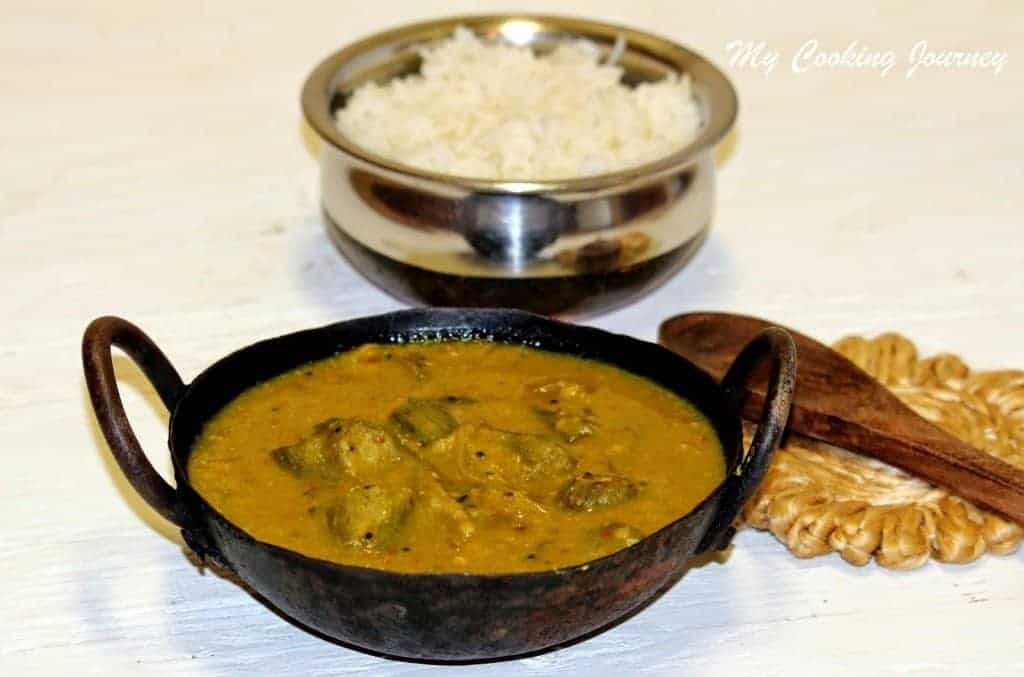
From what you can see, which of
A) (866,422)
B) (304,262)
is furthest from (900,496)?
(304,262)

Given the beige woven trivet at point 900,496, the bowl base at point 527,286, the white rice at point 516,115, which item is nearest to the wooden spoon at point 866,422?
the beige woven trivet at point 900,496

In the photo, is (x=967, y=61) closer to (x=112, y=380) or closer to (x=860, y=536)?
(x=860, y=536)

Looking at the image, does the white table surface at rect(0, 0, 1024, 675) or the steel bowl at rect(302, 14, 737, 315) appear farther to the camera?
the steel bowl at rect(302, 14, 737, 315)

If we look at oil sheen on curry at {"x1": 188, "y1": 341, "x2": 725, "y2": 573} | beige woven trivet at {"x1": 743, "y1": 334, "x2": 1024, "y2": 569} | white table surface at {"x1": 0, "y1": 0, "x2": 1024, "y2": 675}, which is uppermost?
oil sheen on curry at {"x1": 188, "y1": 341, "x2": 725, "y2": 573}

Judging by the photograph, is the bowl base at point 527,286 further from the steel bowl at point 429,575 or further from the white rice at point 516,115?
the steel bowl at point 429,575

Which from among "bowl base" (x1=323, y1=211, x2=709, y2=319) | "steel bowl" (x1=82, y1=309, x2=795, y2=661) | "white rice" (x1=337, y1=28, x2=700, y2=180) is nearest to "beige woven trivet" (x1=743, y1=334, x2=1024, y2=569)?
"steel bowl" (x1=82, y1=309, x2=795, y2=661)

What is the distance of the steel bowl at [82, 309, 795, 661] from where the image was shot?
1.67 meters

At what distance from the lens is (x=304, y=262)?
2.96 meters

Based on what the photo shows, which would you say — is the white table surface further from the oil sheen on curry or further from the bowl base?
the oil sheen on curry

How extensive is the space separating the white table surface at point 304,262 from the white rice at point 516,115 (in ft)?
0.91

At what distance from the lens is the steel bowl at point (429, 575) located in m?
1.67

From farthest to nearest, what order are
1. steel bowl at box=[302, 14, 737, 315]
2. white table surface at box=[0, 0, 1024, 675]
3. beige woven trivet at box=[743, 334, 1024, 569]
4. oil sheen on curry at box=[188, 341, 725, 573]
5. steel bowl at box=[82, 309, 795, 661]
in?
1. steel bowl at box=[302, 14, 737, 315]
2. beige woven trivet at box=[743, 334, 1024, 569]
3. white table surface at box=[0, 0, 1024, 675]
4. oil sheen on curry at box=[188, 341, 725, 573]
5. steel bowl at box=[82, 309, 795, 661]

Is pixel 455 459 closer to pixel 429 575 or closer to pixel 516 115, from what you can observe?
pixel 429 575

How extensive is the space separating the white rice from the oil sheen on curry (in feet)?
2.12
